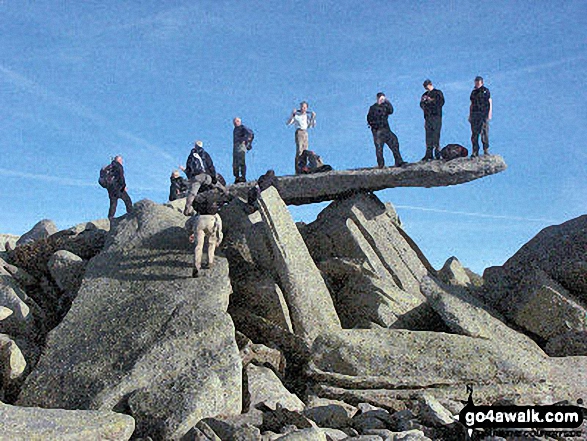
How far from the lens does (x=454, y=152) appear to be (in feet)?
58.5

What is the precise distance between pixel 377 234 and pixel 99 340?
27.4ft

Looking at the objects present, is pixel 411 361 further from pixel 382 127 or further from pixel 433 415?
pixel 382 127

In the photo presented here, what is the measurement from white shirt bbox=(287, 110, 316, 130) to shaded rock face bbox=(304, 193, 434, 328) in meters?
2.61

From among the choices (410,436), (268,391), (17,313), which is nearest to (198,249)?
(268,391)

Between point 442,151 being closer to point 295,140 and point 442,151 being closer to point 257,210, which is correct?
point 295,140

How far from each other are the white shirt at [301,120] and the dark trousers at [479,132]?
14.5 ft

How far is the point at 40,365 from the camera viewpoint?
1090 cm

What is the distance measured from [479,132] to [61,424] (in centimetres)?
1301

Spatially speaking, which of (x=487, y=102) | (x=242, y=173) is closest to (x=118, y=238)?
(x=242, y=173)

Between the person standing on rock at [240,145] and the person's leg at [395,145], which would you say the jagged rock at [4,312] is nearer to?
the person standing on rock at [240,145]

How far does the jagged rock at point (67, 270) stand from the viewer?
13812 mm

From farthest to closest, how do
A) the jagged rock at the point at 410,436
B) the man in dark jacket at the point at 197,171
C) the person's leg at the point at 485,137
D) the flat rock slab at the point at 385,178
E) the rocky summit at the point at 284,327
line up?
the person's leg at the point at 485,137 → the flat rock slab at the point at 385,178 → the man in dark jacket at the point at 197,171 → the rocky summit at the point at 284,327 → the jagged rock at the point at 410,436

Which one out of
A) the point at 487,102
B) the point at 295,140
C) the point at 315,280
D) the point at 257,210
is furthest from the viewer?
the point at 295,140

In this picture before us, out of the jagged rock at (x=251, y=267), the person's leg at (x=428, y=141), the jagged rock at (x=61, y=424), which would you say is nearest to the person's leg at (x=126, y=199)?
the jagged rock at (x=251, y=267)
